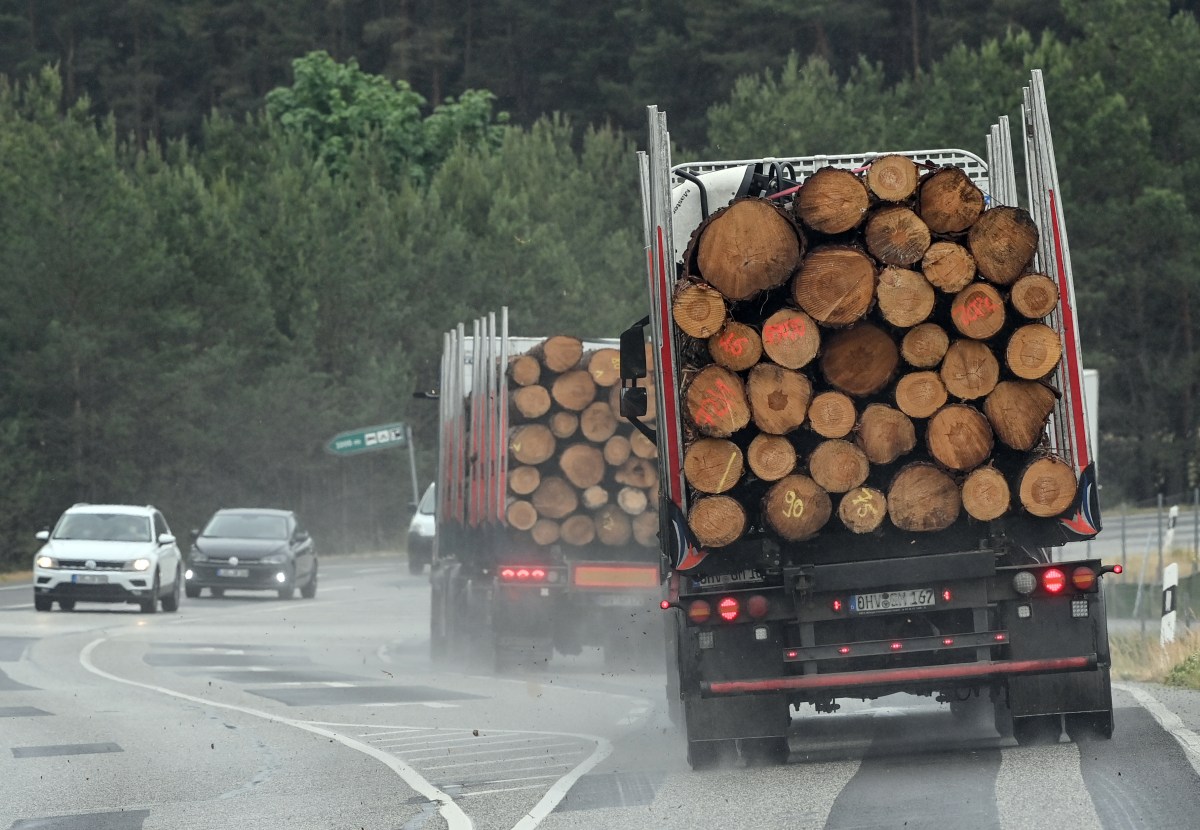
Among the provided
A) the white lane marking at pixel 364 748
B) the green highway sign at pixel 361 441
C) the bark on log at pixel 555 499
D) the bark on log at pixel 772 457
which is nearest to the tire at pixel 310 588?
the green highway sign at pixel 361 441

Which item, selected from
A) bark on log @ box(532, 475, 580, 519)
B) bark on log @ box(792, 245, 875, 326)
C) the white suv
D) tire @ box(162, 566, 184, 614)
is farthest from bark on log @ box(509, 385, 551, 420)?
tire @ box(162, 566, 184, 614)

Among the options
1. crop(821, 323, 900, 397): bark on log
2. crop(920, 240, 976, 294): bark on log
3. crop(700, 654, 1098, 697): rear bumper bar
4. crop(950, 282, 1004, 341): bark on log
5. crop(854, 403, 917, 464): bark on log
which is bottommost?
crop(700, 654, 1098, 697): rear bumper bar

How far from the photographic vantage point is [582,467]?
21.0 meters

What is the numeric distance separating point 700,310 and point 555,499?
31.6 feet

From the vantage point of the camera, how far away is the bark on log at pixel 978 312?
11477mm

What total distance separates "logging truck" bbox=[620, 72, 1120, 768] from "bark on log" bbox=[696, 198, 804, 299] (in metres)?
0.01

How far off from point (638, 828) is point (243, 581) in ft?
90.5

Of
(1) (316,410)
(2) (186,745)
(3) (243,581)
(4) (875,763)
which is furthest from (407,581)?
(4) (875,763)

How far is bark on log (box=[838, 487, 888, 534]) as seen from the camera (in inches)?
452

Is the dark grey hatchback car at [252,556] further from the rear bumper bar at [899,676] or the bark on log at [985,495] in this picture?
the bark on log at [985,495]

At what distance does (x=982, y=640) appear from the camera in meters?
11.6

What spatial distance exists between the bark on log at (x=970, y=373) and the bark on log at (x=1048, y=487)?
1.53ft

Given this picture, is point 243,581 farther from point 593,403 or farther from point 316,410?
point 316,410

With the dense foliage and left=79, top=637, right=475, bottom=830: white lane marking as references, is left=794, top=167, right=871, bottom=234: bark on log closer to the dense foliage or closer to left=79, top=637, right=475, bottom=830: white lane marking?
left=79, top=637, right=475, bottom=830: white lane marking
